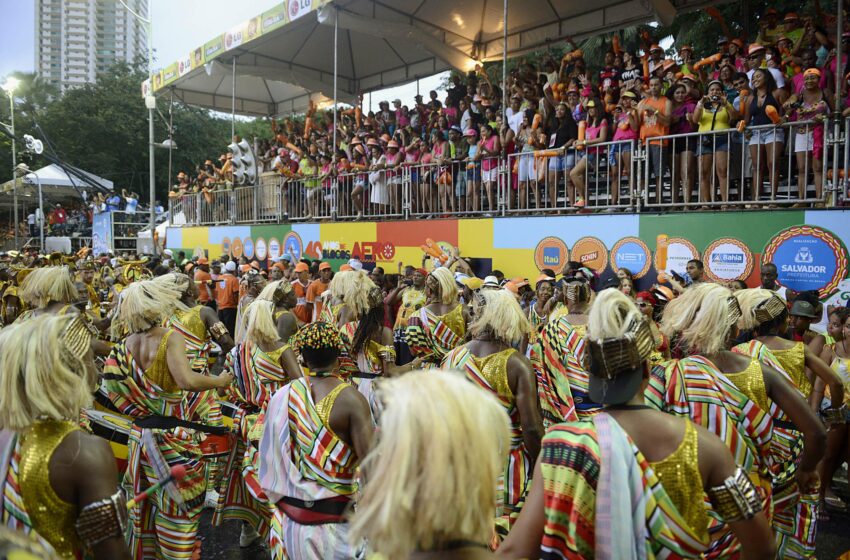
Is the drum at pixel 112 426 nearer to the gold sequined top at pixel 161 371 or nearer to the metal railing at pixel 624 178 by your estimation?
the gold sequined top at pixel 161 371

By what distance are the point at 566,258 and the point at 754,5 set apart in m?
7.86

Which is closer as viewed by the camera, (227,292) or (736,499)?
(736,499)

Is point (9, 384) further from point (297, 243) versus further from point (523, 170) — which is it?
point (297, 243)

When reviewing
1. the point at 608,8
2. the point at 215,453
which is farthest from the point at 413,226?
the point at 215,453

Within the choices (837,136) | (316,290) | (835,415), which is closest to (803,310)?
(835,415)

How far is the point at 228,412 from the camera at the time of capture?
5102 millimetres

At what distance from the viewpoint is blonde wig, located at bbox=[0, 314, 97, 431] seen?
2236 mm

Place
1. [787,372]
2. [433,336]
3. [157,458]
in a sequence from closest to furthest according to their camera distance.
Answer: [787,372] → [157,458] → [433,336]

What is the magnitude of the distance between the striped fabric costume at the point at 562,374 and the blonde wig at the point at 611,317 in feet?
6.64

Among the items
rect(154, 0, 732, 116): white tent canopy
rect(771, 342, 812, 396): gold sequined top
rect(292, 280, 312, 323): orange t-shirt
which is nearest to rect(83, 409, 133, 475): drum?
rect(771, 342, 812, 396): gold sequined top

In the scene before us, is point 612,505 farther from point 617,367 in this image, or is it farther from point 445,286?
point 445,286

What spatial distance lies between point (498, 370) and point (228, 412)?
7.92 feet

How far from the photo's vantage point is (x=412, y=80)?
17344mm

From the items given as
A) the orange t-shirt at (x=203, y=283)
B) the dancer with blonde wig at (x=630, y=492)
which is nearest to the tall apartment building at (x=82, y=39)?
the orange t-shirt at (x=203, y=283)
